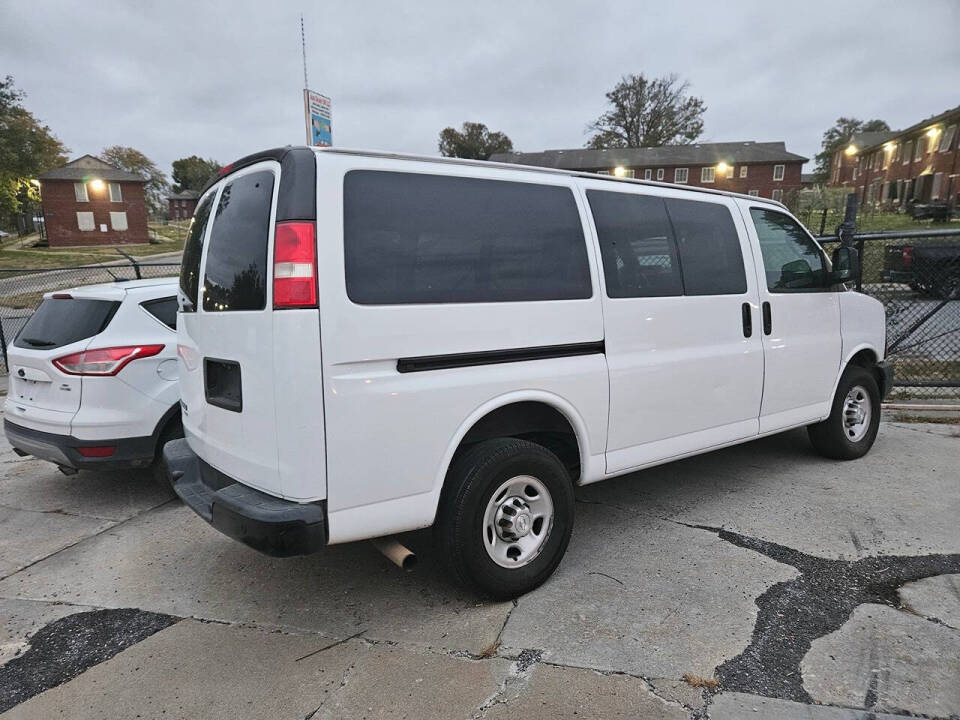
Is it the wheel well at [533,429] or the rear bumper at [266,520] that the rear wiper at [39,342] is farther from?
the wheel well at [533,429]

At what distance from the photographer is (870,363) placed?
5133 mm

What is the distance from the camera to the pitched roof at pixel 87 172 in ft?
149

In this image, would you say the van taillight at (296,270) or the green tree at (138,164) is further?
the green tree at (138,164)

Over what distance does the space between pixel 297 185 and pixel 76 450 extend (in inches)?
110

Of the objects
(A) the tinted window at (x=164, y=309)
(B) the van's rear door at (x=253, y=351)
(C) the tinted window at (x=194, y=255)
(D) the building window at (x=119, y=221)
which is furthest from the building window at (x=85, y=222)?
(B) the van's rear door at (x=253, y=351)

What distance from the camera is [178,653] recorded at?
273 cm

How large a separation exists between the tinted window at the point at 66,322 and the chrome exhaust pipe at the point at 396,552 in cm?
266

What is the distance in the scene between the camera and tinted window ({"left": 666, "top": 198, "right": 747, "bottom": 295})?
3752mm

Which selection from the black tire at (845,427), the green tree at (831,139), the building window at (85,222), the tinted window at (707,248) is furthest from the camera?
the green tree at (831,139)

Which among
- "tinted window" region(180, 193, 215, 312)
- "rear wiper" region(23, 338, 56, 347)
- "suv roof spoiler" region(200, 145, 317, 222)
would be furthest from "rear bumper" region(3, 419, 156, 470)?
"suv roof spoiler" region(200, 145, 317, 222)

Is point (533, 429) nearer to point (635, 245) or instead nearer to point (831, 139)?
point (635, 245)

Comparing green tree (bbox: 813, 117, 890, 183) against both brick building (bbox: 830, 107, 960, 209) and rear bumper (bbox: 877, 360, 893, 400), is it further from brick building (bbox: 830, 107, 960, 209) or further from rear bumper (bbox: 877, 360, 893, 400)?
rear bumper (bbox: 877, 360, 893, 400)

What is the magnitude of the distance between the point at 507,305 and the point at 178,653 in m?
2.15

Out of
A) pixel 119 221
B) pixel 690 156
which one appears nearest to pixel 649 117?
pixel 690 156
